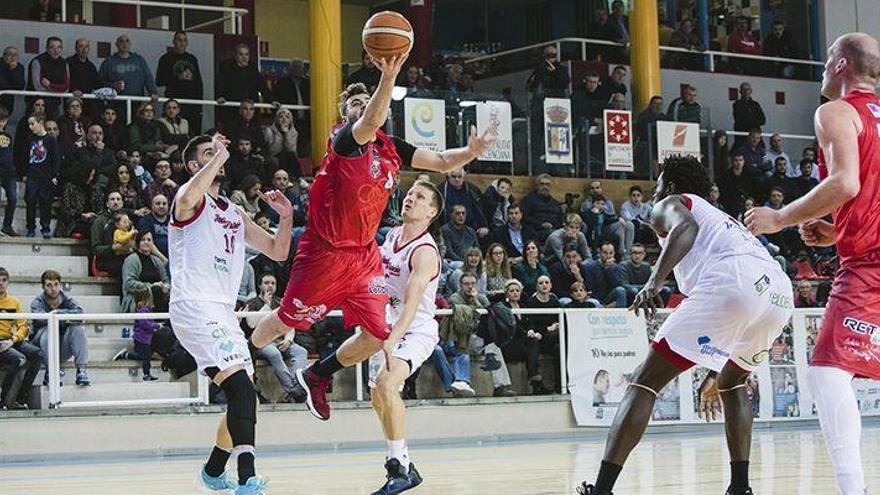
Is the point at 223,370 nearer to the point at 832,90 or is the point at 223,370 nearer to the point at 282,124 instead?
the point at 832,90

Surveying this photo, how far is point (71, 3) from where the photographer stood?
74.3 feet

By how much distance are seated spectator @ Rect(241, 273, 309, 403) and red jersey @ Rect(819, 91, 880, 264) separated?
9.22 m

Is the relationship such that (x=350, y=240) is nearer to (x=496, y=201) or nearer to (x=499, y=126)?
(x=496, y=201)

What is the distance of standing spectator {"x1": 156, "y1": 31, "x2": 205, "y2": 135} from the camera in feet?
62.9

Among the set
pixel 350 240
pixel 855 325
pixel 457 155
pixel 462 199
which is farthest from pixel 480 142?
pixel 462 199

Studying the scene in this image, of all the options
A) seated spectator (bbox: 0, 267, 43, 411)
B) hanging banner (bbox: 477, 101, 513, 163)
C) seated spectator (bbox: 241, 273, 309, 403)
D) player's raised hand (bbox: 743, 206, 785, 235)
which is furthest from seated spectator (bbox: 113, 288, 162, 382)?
player's raised hand (bbox: 743, 206, 785, 235)

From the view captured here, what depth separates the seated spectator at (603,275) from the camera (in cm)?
1753

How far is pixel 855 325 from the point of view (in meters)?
5.66

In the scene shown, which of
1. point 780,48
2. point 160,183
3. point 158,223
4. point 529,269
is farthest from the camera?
point 780,48

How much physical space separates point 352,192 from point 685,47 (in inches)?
720

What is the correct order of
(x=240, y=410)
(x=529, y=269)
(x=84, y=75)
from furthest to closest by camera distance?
1. (x=84, y=75)
2. (x=529, y=269)
3. (x=240, y=410)

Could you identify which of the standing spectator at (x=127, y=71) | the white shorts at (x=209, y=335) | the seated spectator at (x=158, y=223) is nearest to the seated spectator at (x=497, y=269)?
the seated spectator at (x=158, y=223)

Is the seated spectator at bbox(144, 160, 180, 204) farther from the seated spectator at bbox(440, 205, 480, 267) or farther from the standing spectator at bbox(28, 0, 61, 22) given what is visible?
the standing spectator at bbox(28, 0, 61, 22)

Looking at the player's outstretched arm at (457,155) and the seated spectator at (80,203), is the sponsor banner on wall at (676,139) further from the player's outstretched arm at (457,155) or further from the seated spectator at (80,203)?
the player's outstretched arm at (457,155)
